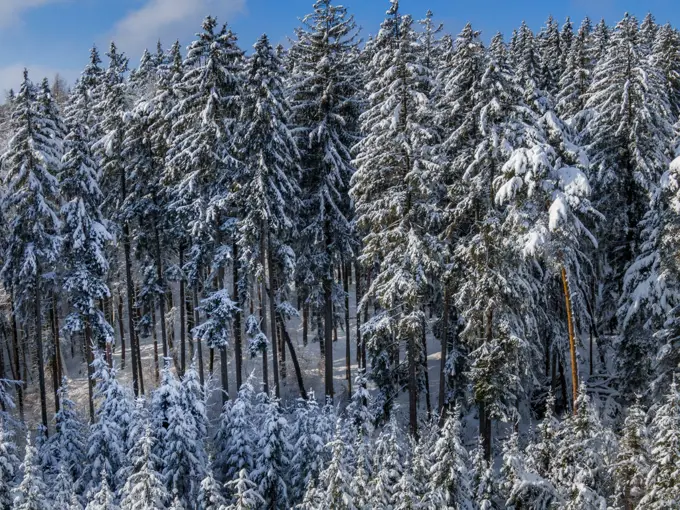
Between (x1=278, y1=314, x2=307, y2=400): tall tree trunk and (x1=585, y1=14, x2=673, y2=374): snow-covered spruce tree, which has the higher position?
(x1=585, y1=14, x2=673, y2=374): snow-covered spruce tree

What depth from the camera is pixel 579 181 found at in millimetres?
16703

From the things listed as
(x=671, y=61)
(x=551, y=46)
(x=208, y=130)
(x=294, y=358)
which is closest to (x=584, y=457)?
(x=294, y=358)

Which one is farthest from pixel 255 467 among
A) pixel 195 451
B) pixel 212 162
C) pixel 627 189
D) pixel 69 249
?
pixel 627 189

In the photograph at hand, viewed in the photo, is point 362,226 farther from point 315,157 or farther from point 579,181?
point 579,181

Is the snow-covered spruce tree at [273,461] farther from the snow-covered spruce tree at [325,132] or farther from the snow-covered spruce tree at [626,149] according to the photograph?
the snow-covered spruce tree at [626,149]

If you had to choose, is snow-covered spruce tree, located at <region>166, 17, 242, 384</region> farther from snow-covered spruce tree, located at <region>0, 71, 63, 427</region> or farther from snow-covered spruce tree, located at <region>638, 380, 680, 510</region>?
snow-covered spruce tree, located at <region>638, 380, 680, 510</region>

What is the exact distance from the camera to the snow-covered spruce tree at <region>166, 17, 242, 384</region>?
23453mm

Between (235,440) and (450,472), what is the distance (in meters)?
7.53

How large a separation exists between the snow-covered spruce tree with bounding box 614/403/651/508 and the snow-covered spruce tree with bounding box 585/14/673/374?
6.71 metres

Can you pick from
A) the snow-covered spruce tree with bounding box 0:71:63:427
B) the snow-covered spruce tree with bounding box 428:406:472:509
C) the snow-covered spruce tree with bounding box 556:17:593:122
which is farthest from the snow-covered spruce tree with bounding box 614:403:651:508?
the snow-covered spruce tree with bounding box 0:71:63:427

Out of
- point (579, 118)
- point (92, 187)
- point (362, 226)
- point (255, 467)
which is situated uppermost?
point (579, 118)

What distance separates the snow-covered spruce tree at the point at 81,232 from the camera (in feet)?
85.7

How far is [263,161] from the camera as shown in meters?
23.1

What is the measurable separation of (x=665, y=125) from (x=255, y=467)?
20.9 m
